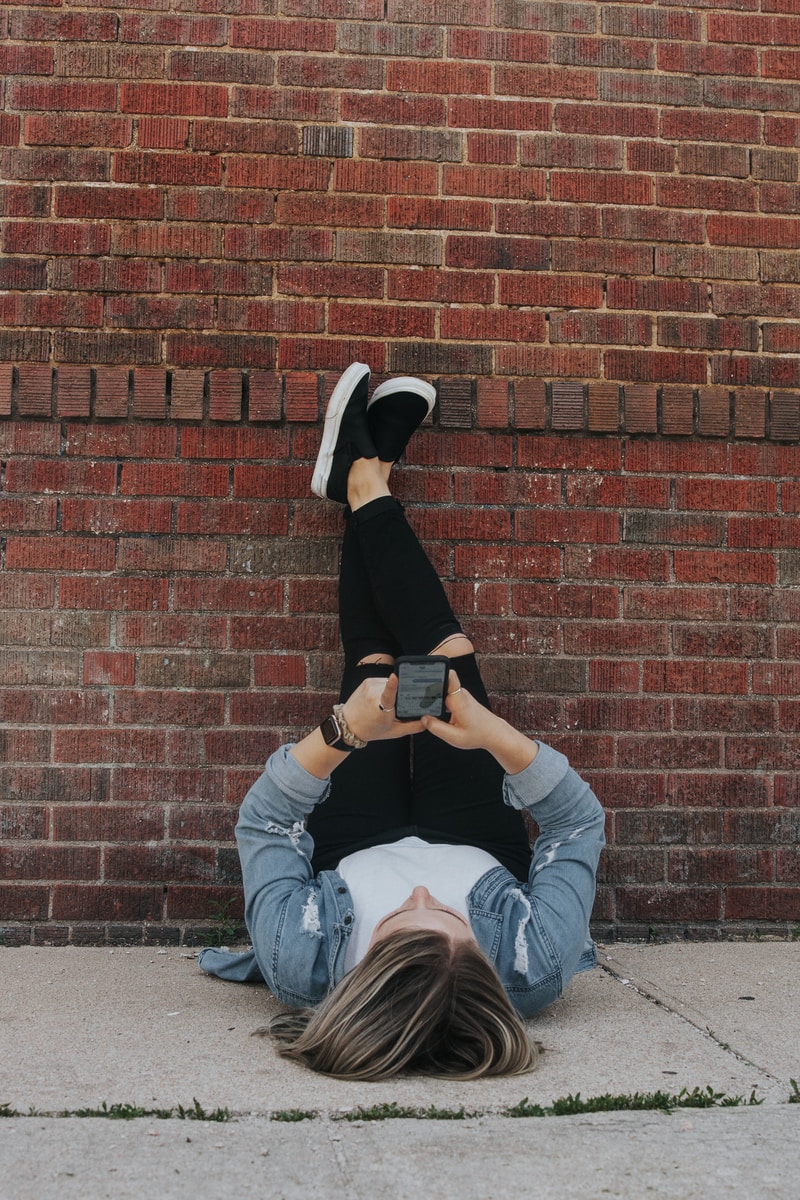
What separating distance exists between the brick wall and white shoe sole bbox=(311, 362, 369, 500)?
0.21 meters

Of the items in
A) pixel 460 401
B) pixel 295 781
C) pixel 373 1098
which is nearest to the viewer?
pixel 373 1098

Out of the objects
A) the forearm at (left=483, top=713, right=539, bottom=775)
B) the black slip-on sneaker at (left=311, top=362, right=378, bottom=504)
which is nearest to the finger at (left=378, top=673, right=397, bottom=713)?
the forearm at (left=483, top=713, right=539, bottom=775)

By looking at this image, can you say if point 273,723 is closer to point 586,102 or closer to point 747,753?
point 747,753

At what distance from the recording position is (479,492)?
3541 millimetres

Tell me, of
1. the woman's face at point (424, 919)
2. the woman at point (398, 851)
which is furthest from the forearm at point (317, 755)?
the woman's face at point (424, 919)

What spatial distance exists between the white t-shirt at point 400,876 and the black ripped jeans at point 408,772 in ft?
0.37

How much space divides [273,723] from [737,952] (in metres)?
1.64

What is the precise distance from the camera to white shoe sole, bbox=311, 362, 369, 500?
3.26 meters

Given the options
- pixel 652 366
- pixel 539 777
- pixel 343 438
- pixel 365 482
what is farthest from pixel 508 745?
pixel 652 366

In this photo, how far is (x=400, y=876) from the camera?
2.64 meters

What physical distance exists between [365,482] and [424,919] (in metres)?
1.43

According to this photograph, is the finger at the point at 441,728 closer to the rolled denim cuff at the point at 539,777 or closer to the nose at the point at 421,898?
the rolled denim cuff at the point at 539,777

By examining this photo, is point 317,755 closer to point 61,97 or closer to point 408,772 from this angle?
point 408,772

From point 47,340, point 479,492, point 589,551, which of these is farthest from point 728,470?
point 47,340
